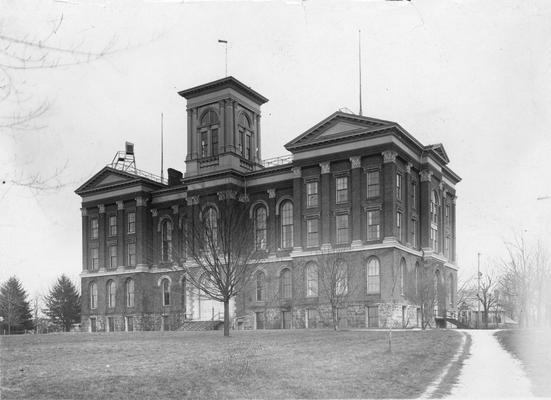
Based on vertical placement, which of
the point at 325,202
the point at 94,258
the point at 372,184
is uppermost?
the point at 372,184

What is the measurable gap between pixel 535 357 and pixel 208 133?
47.7m

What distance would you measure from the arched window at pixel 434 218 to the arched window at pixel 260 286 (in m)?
16.1

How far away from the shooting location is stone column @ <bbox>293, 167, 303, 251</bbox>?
53.8m

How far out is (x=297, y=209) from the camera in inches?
2138

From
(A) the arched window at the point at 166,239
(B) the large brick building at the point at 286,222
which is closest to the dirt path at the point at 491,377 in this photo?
(B) the large brick building at the point at 286,222

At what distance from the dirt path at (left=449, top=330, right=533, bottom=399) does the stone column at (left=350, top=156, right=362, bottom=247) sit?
1095 inches

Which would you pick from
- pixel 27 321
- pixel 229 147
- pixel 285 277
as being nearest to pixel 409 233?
pixel 285 277

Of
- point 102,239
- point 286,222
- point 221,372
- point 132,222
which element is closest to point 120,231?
point 132,222

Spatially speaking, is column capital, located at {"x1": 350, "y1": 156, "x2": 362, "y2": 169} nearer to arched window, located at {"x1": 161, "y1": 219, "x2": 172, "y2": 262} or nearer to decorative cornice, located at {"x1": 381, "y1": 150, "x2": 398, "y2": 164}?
decorative cornice, located at {"x1": 381, "y1": 150, "x2": 398, "y2": 164}

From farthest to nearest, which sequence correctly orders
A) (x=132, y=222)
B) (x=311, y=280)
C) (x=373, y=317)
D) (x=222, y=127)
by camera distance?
1. (x=132, y=222)
2. (x=222, y=127)
3. (x=311, y=280)
4. (x=373, y=317)

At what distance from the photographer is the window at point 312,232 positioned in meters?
53.3

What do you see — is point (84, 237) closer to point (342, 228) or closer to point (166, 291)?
point (166, 291)

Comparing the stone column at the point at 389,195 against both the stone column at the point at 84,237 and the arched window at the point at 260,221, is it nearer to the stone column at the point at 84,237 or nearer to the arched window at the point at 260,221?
the arched window at the point at 260,221

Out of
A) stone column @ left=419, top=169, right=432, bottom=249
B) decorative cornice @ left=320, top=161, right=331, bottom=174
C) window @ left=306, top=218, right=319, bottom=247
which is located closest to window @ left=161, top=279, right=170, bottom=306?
window @ left=306, top=218, right=319, bottom=247
